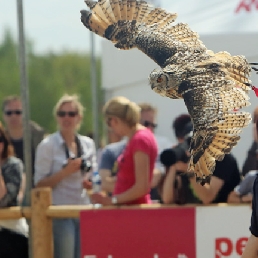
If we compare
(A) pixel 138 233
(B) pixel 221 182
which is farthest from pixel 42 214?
→ (B) pixel 221 182

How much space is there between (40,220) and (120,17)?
1.71m

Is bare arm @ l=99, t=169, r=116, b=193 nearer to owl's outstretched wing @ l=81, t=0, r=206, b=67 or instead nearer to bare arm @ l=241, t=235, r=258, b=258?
owl's outstretched wing @ l=81, t=0, r=206, b=67

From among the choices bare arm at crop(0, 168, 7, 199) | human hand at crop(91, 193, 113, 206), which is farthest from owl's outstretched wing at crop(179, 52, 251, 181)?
bare arm at crop(0, 168, 7, 199)

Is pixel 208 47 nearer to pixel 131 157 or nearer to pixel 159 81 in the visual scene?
pixel 131 157

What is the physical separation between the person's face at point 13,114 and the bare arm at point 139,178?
5.52ft

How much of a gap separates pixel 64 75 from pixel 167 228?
49.3 metres

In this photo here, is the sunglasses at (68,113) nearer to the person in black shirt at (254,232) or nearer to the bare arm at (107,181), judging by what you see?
the bare arm at (107,181)

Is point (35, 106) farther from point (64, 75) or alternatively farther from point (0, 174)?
point (0, 174)

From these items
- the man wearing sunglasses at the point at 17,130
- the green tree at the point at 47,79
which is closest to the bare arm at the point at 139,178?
the man wearing sunglasses at the point at 17,130

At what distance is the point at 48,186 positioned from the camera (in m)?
5.35

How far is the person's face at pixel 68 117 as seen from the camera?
5574mm

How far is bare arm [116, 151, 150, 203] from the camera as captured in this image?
15.6 feet

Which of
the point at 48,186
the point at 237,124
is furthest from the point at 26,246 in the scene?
the point at 237,124

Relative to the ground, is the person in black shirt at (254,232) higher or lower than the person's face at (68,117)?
lower
